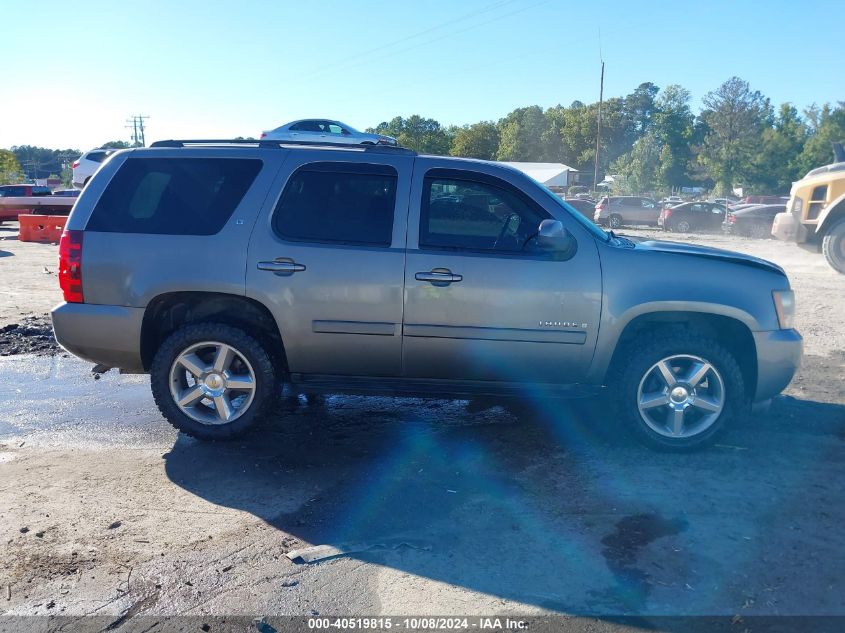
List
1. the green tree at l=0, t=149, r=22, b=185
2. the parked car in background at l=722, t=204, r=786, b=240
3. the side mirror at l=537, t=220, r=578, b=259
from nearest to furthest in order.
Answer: the side mirror at l=537, t=220, r=578, b=259 < the parked car in background at l=722, t=204, r=786, b=240 < the green tree at l=0, t=149, r=22, b=185

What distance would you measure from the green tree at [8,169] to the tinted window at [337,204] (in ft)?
222

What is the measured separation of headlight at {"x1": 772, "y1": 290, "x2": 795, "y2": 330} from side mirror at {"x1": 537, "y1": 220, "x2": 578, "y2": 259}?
140 cm

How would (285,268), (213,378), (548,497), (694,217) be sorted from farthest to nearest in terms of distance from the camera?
(694,217) < (213,378) < (285,268) < (548,497)

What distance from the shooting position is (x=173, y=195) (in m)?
4.93

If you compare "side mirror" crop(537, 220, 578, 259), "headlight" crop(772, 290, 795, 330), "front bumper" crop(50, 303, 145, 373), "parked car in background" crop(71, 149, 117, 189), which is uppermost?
"parked car in background" crop(71, 149, 117, 189)

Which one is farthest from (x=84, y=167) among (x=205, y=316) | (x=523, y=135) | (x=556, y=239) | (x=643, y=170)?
(x=523, y=135)

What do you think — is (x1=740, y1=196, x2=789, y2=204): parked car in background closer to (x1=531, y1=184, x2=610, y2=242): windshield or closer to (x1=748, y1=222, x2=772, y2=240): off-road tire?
(x1=748, y1=222, x2=772, y2=240): off-road tire

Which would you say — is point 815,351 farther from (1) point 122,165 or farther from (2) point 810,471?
(1) point 122,165

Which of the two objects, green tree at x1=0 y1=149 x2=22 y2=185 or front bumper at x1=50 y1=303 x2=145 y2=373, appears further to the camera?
green tree at x1=0 y1=149 x2=22 y2=185

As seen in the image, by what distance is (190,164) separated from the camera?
4980mm

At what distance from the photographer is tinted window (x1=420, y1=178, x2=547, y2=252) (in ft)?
15.7

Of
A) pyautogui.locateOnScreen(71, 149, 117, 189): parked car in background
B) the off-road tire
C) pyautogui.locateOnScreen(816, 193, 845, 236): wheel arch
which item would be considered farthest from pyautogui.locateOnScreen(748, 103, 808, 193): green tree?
pyautogui.locateOnScreen(71, 149, 117, 189): parked car in background

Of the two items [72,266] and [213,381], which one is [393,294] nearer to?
[213,381]

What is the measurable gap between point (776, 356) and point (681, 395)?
0.66 metres
